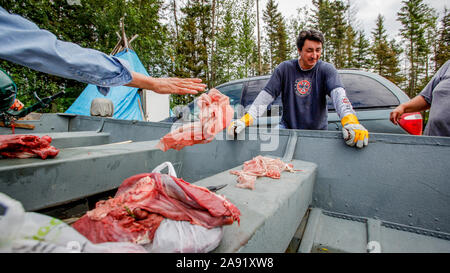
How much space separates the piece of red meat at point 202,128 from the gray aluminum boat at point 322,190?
397mm

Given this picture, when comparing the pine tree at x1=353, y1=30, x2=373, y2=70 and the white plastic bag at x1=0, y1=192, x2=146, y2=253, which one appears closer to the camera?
the white plastic bag at x1=0, y1=192, x2=146, y2=253

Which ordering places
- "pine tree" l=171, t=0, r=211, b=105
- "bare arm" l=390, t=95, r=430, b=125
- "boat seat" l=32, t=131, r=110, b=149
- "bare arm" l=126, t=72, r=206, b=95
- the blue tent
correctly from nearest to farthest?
"bare arm" l=126, t=72, r=206, b=95 → "bare arm" l=390, t=95, r=430, b=125 → "boat seat" l=32, t=131, r=110, b=149 → the blue tent → "pine tree" l=171, t=0, r=211, b=105

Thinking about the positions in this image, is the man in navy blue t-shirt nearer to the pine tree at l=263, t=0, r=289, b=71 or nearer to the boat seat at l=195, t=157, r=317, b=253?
the boat seat at l=195, t=157, r=317, b=253

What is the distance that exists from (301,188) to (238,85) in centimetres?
352

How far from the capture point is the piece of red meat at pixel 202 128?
1837 mm

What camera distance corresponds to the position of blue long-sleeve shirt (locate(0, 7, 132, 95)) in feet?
3.70

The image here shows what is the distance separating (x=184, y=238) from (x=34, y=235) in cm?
46

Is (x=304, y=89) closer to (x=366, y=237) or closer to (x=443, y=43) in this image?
(x=366, y=237)

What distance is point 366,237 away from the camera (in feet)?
5.09

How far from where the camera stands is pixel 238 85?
459 centimetres

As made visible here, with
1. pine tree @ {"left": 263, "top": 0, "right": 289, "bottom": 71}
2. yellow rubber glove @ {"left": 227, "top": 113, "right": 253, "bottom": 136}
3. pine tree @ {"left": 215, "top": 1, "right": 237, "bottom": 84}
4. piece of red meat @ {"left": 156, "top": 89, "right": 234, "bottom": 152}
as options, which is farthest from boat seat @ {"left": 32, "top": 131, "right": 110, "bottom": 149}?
pine tree @ {"left": 263, "top": 0, "right": 289, "bottom": 71}

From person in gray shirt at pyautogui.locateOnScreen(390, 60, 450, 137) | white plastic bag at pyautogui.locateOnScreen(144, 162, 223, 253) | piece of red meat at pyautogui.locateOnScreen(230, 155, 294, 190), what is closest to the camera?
white plastic bag at pyautogui.locateOnScreen(144, 162, 223, 253)

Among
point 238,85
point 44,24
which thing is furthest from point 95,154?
point 44,24
